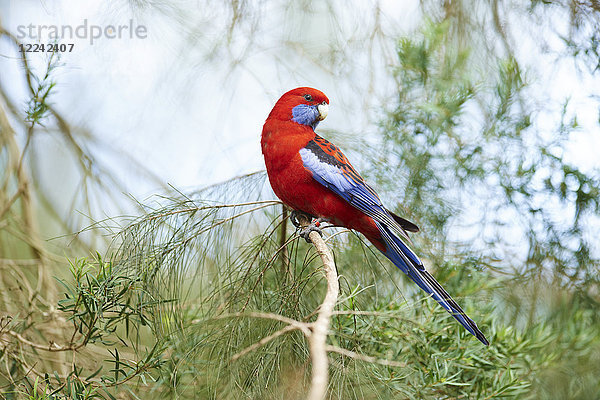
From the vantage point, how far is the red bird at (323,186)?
5.79 feet

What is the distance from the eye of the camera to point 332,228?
2027 millimetres

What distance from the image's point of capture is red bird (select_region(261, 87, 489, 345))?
1765 mm

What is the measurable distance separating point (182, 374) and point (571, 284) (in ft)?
5.00

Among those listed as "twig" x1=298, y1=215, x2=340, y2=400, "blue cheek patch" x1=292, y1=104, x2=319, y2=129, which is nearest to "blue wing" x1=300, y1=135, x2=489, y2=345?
"blue cheek patch" x1=292, y1=104, x2=319, y2=129

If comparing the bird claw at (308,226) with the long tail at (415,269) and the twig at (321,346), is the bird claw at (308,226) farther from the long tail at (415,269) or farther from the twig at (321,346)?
the twig at (321,346)

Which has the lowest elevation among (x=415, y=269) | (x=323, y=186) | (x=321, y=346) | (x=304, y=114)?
(x=321, y=346)

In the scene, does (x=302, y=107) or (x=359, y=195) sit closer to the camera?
(x=359, y=195)

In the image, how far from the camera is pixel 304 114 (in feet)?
6.25

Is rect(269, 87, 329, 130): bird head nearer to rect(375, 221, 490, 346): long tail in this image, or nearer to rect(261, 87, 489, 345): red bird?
rect(261, 87, 489, 345): red bird

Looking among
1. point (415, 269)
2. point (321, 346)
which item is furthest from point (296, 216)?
point (321, 346)

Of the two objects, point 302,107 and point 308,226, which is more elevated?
point 302,107

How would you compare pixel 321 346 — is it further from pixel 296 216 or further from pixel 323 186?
pixel 296 216

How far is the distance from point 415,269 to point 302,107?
67 cm

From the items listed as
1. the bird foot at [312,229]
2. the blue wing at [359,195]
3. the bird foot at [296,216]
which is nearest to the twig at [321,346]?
the bird foot at [312,229]
